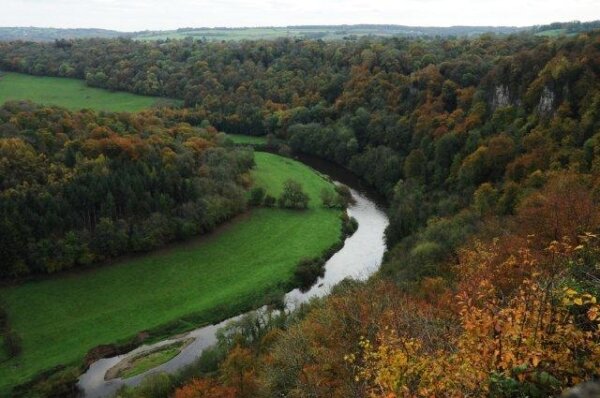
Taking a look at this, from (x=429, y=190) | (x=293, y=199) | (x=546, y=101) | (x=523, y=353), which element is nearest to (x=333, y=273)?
(x=293, y=199)

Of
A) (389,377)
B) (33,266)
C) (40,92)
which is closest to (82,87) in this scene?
(40,92)

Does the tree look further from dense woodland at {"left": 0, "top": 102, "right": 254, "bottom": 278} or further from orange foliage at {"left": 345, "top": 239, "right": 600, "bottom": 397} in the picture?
orange foliage at {"left": 345, "top": 239, "right": 600, "bottom": 397}

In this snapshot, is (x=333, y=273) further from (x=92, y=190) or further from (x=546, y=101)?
(x=546, y=101)

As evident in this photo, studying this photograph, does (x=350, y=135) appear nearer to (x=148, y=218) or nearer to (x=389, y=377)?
(x=148, y=218)

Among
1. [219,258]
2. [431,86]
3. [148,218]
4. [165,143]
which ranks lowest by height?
[219,258]

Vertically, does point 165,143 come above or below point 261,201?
above

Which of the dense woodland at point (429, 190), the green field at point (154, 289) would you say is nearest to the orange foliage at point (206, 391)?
the dense woodland at point (429, 190)

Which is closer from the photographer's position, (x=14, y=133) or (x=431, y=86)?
(x=14, y=133)
